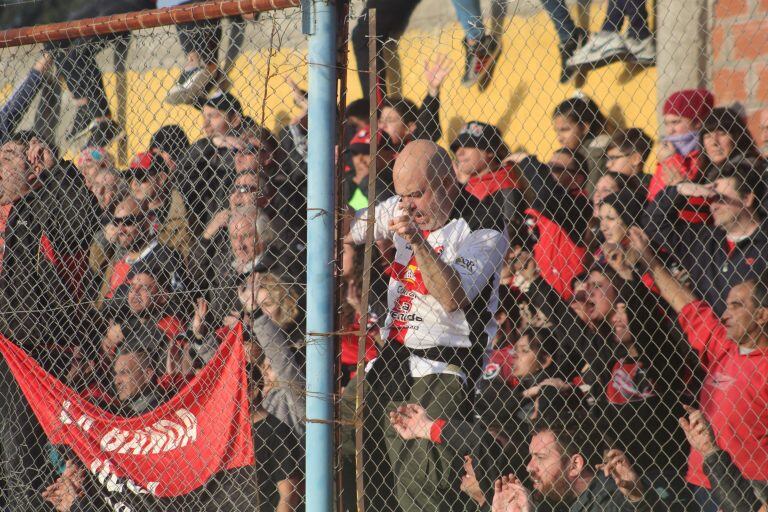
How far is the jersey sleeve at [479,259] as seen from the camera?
3.97 m

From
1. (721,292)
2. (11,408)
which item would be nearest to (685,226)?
(721,292)

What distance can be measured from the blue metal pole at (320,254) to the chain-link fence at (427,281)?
2cm

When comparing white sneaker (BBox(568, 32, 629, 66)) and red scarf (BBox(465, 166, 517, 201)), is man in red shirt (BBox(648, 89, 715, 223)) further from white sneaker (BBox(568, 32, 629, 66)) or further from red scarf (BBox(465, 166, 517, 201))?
red scarf (BBox(465, 166, 517, 201))

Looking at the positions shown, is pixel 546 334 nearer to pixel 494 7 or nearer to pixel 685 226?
pixel 685 226

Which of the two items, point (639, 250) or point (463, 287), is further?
point (639, 250)

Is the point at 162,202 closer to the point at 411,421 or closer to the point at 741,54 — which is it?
the point at 411,421

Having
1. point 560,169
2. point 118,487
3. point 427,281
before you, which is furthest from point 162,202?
point 560,169

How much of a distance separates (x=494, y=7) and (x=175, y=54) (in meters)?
2.32

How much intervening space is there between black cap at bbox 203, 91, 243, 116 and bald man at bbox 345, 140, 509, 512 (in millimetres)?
1178

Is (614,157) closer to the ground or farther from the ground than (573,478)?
farther from the ground

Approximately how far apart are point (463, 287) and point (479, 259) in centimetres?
14

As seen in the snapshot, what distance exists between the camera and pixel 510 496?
393 cm

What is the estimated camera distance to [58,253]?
4.91 m

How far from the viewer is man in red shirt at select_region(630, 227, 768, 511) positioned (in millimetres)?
3738
